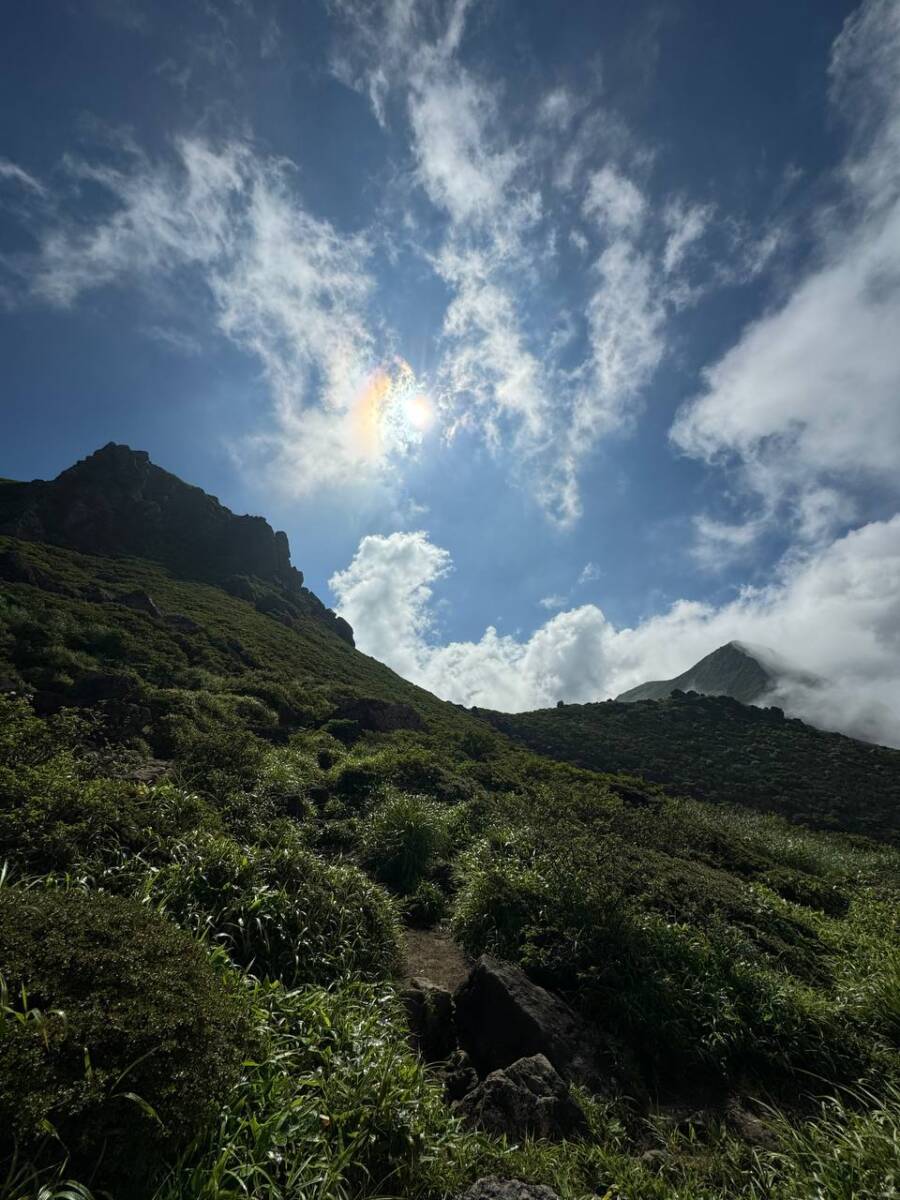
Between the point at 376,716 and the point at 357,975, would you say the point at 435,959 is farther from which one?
the point at 376,716

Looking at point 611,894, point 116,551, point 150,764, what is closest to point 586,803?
point 611,894

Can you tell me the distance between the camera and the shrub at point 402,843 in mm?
10117

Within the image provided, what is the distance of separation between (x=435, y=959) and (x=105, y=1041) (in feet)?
18.7

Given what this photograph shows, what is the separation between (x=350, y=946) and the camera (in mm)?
6375

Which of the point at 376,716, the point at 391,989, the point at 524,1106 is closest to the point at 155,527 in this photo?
the point at 376,716

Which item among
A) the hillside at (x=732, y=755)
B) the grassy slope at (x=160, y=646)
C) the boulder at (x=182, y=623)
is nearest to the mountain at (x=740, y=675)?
the hillside at (x=732, y=755)

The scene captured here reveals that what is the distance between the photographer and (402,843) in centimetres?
1059

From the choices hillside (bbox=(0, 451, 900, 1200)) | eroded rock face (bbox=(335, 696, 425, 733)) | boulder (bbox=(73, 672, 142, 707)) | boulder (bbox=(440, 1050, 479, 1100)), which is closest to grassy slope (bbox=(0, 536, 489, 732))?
boulder (bbox=(73, 672, 142, 707))

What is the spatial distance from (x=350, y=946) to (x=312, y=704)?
19.6 meters

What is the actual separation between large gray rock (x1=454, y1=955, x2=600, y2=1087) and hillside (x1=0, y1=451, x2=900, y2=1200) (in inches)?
1.2

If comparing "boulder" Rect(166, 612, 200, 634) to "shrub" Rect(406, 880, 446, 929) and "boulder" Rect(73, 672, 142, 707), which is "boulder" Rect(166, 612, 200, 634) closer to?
"boulder" Rect(73, 672, 142, 707)

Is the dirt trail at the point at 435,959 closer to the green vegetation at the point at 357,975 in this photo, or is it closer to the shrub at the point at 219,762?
the green vegetation at the point at 357,975

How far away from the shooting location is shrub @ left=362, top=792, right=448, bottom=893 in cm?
1012

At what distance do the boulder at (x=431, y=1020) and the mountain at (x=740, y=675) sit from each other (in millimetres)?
110513
